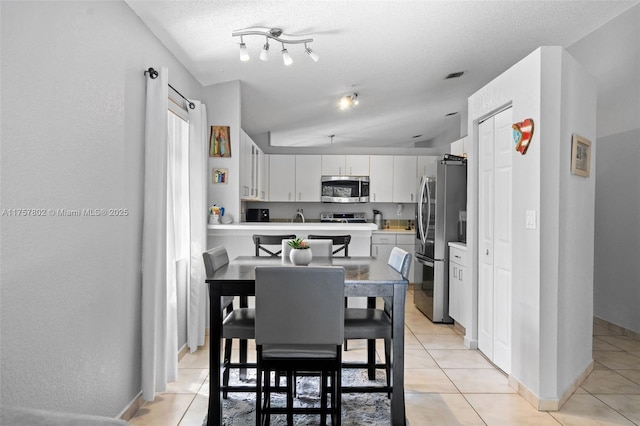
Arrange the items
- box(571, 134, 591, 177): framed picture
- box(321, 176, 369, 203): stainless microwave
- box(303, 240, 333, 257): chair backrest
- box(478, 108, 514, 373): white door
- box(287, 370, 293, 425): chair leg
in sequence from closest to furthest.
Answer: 1. box(287, 370, 293, 425): chair leg
2. box(571, 134, 591, 177): framed picture
3. box(478, 108, 514, 373): white door
4. box(303, 240, 333, 257): chair backrest
5. box(321, 176, 369, 203): stainless microwave

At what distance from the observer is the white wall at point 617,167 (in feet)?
13.4

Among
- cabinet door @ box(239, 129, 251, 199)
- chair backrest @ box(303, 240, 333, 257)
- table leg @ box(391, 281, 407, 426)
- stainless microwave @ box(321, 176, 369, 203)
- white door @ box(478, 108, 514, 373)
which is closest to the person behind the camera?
table leg @ box(391, 281, 407, 426)

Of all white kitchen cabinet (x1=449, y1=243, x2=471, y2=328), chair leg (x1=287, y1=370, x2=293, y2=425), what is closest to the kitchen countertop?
white kitchen cabinet (x1=449, y1=243, x2=471, y2=328)

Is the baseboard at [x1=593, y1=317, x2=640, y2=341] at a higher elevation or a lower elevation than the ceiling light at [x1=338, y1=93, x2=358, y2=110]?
lower

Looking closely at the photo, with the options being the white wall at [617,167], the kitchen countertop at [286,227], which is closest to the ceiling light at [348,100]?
the kitchen countertop at [286,227]

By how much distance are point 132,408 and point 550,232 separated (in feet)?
8.82

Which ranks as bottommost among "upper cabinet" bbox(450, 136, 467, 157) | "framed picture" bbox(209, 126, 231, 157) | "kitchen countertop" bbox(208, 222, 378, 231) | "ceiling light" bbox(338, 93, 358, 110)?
"kitchen countertop" bbox(208, 222, 378, 231)

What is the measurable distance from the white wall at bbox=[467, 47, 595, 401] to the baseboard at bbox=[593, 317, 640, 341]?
1.49 metres

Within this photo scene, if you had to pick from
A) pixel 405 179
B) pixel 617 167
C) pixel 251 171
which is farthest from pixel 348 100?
pixel 617 167

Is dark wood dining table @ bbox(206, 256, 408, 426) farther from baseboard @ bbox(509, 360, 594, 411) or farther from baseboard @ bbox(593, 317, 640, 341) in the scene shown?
baseboard @ bbox(593, 317, 640, 341)

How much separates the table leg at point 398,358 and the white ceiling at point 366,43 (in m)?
1.95

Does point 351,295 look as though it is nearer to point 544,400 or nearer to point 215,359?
point 215,359

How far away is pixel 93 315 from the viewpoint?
219cm

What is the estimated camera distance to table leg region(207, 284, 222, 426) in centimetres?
242
